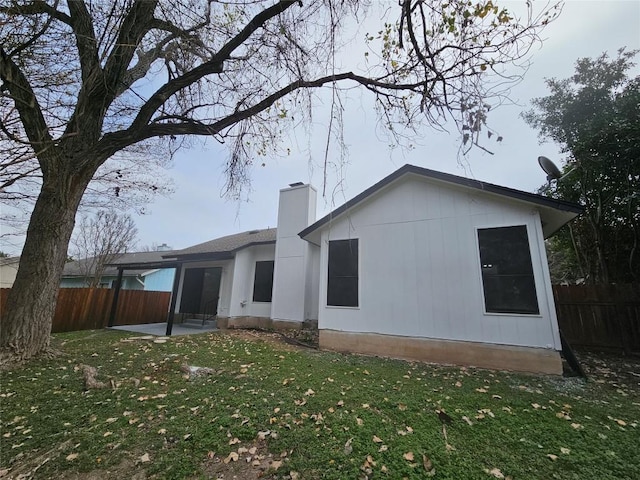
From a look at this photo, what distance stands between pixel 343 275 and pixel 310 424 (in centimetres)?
461

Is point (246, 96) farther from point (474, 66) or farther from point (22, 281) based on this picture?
point (22, 281)

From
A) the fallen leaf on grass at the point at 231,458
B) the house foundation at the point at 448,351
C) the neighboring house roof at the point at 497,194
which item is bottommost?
the fallen leaf on grass at the point at 231,458

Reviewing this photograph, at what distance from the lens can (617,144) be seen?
8.19 metres

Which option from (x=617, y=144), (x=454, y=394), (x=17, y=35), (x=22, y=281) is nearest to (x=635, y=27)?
(x=454, y=394)

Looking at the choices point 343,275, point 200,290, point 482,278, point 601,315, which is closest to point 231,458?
point 343,275

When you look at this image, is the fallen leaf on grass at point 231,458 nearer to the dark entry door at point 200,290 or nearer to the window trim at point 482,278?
the window trim at point 482,278

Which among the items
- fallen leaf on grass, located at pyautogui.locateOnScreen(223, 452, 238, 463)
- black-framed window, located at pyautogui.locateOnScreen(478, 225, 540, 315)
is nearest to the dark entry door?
black-framed window, located at pyautogui.locateOnScreen(478, 225, 540, 315)

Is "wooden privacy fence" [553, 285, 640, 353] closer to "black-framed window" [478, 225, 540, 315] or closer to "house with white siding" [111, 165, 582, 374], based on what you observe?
"house with white siding" [111, 165, 582, 374]

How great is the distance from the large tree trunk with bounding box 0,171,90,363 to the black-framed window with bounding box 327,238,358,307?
18.7ft

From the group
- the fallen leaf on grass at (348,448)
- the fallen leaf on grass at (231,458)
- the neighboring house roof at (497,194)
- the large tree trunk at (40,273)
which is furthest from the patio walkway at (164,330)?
the fallen leaf on grass at (348,448)

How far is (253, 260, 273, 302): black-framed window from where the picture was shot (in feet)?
36.9

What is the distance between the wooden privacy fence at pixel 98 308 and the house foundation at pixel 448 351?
9.49m

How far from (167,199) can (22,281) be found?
16.1 ft

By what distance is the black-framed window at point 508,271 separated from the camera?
5688mm
